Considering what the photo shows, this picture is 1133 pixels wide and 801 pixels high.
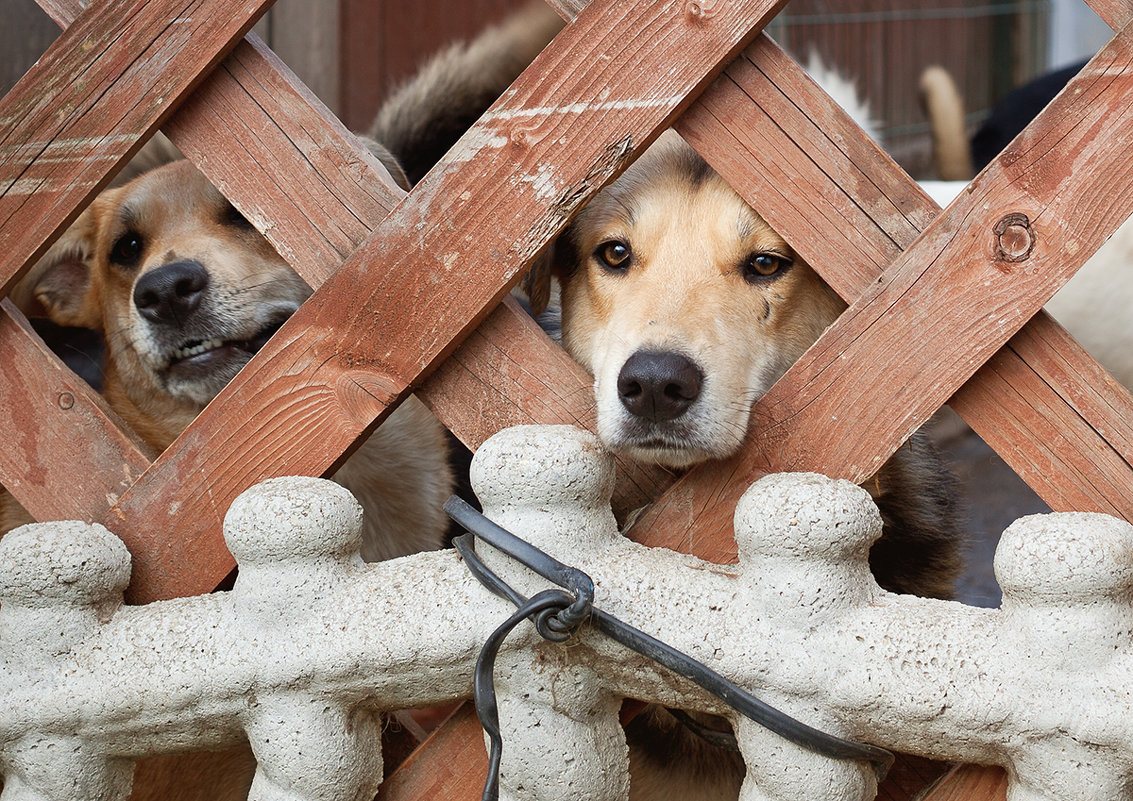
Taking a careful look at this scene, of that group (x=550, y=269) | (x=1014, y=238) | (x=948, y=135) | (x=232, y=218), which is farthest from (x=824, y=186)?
(x=948, y=135)

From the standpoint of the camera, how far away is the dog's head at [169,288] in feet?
7.69

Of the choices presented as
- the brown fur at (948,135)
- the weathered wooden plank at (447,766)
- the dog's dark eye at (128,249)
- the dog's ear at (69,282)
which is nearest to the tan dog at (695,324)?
the weathered wooden plank at (447,766)

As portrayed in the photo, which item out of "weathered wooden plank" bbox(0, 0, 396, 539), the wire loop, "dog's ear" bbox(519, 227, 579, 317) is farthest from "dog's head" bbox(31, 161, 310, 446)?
the wire loop

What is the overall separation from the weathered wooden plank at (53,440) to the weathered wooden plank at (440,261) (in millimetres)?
65

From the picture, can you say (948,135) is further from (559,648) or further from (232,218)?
(559,648)

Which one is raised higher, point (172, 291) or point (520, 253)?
point (520, 253)

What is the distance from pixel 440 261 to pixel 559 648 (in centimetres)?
55

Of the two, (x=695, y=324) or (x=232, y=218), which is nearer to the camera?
(x=695, y=324)

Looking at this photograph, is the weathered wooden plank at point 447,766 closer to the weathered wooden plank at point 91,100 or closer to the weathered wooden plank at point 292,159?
the weathered wooden plank at point 292,159

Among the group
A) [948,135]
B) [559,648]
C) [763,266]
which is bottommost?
[559,648]

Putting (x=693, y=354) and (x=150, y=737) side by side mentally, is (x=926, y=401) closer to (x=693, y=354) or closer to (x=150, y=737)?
(x=693, y=354)

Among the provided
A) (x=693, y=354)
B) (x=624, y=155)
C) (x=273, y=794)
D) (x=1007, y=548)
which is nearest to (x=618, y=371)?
(x=693, y=354)

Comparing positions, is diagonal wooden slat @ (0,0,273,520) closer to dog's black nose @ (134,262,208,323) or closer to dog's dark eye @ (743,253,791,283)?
dog's black nose @ (134,262,208,323)

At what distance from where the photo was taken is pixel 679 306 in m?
1.80
